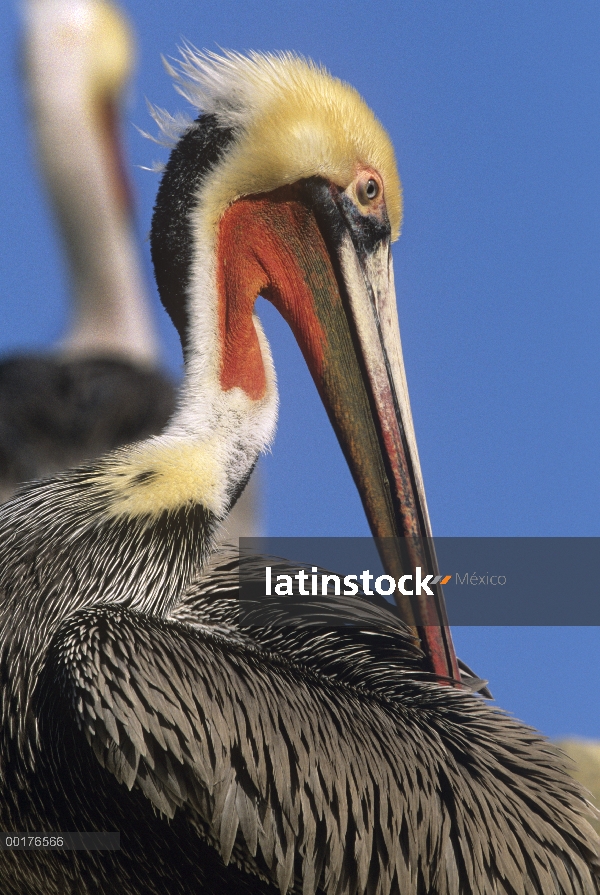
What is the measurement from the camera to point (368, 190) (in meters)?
2.71

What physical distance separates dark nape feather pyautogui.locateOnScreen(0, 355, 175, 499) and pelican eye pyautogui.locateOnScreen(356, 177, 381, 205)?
3.51 ft

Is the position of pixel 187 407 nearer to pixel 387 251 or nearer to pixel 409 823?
pixel 387 251

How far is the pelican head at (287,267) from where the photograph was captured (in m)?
2.50

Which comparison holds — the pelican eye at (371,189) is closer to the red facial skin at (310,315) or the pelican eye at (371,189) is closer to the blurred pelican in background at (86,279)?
the red facial skin at (310,315)

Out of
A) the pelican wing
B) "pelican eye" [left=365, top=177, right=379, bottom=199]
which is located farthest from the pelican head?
the pelican wing

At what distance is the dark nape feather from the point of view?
346cm

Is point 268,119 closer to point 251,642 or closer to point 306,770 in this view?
point 251,642

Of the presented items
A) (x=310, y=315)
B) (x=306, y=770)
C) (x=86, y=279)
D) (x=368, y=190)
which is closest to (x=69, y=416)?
(x=86, y=279)

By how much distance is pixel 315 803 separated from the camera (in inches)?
87.9

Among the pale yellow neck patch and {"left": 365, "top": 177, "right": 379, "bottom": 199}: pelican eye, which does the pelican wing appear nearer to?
the pale yellow neck patch

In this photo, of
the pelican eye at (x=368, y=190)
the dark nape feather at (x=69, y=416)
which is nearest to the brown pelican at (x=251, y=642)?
the pelican eye at (x=368, y=190)

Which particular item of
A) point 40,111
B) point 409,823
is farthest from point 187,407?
point 40,111

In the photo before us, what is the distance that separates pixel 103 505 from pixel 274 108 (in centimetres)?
106

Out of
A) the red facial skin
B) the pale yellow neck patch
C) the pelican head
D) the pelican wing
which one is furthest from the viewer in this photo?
the red facial skin
